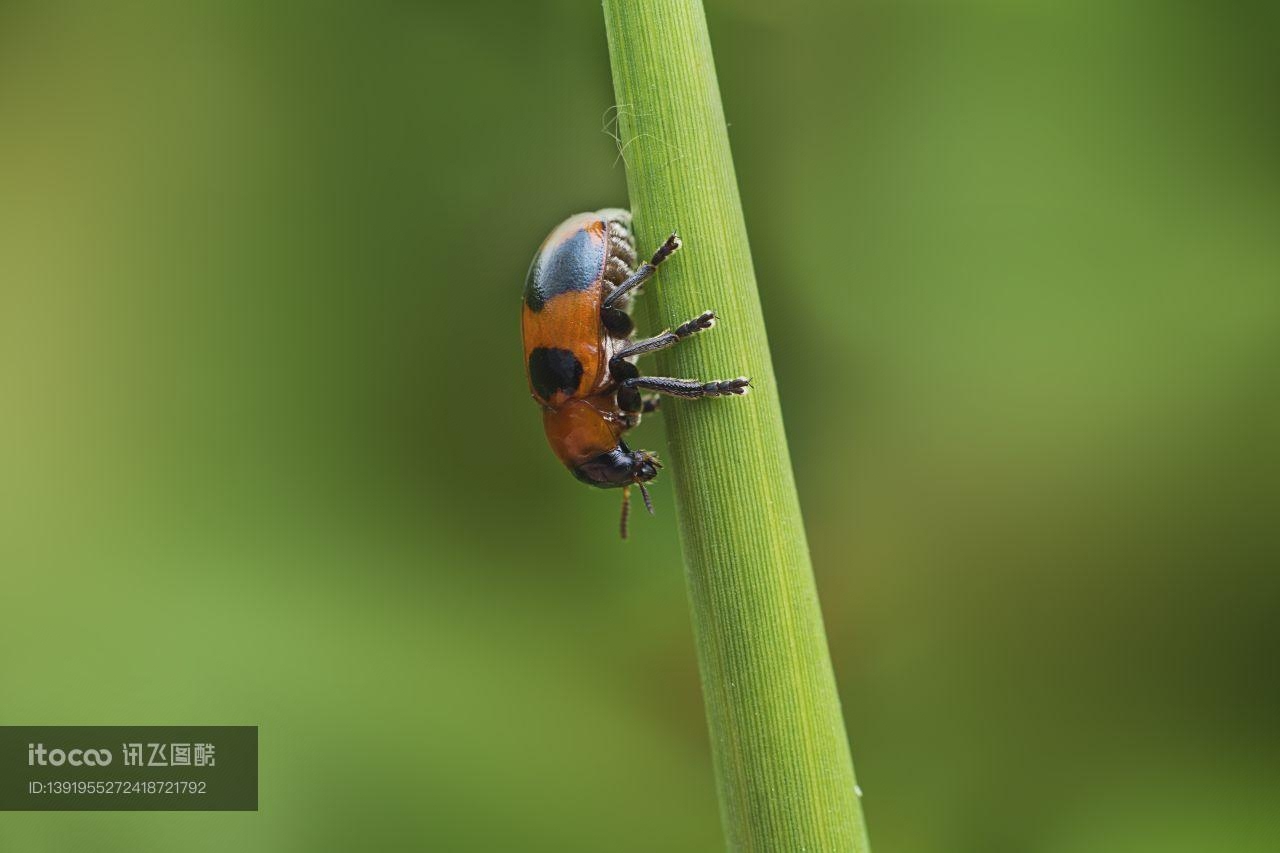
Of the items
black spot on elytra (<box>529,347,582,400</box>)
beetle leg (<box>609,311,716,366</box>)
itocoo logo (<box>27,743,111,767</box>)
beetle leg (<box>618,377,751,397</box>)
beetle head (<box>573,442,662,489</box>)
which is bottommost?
itocoo logo (<box>27,743,111,767</box>)

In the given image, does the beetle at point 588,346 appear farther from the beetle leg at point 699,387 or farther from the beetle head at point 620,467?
the beetle leg at point 699,387

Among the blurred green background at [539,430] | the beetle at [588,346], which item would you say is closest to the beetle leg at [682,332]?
the beetle at [588,346]

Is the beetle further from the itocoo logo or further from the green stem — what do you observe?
the itocoo logo

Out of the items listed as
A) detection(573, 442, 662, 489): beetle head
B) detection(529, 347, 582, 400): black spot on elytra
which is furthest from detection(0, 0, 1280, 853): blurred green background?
detection(529, 347, 582, 400): black spot on elytra

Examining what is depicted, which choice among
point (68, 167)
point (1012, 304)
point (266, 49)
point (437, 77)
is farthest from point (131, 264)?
point (1012, 304)

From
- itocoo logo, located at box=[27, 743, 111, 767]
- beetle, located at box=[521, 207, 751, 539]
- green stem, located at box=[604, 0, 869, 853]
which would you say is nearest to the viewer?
green stem, located at box=[604, 0, 869, 853]

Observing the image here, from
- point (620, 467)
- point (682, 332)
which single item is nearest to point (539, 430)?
point (620, 467)

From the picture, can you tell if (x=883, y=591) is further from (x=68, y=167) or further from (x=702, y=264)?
(x=68, y=167)
